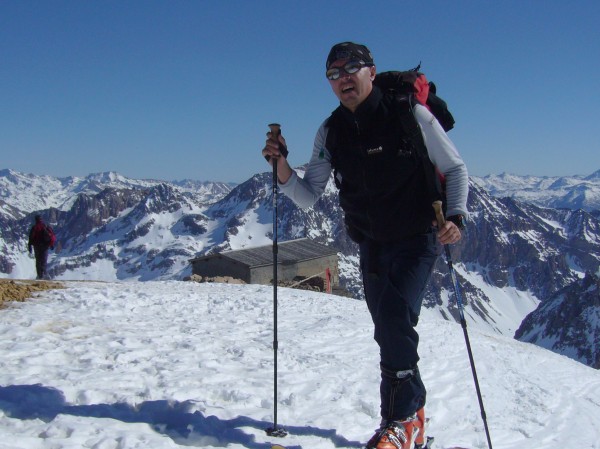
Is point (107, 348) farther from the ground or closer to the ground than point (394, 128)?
closer to the ground

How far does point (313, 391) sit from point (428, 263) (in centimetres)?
280

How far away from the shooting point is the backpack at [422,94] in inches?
182

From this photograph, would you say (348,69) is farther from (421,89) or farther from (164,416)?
(164,416)

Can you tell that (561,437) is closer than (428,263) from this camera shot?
No

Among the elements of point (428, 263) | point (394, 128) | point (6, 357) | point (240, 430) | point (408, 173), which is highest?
point (394, 128)

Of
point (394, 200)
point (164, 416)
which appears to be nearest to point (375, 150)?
point (394, 200)

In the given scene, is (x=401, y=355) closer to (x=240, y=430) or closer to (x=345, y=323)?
(x=240, y=430)

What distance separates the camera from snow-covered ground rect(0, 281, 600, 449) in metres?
5.13

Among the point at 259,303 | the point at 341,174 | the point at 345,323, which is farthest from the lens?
the point at 259,303

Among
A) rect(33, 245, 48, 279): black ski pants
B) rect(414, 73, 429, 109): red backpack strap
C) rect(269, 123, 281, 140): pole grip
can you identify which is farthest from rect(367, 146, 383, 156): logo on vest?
rect(33, 245, 48, 279): black ski pants

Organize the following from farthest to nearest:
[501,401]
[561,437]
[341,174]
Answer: [501,401] < [561,437] < [341,174]

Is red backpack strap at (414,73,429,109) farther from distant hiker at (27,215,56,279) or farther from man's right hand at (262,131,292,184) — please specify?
distant hiker at (27,215,56,279)

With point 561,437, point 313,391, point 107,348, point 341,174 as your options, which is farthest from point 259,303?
point 341,174

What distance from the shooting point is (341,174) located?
4.87 metres
